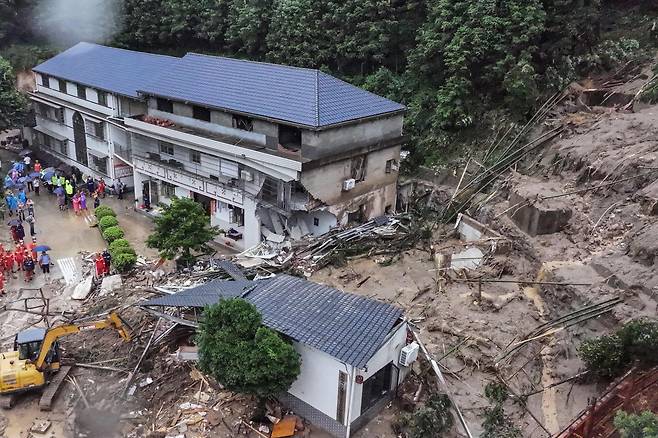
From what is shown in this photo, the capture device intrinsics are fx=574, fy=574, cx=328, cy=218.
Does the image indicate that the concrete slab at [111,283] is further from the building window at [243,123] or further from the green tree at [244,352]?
the green tree at [244,352]

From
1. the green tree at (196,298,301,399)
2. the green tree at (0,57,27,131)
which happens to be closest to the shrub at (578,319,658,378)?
the green tree at (196,298,301,399)

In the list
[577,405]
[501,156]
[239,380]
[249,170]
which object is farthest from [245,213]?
[577,405]

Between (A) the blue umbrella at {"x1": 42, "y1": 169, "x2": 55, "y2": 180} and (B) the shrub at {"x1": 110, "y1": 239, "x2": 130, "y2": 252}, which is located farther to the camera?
(A) the blue umbrella at {"x1": 42, "y1": 169, "x2": 55, "y2": 180}

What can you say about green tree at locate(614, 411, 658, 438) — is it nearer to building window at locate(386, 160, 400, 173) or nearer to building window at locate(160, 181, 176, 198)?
building window at locate(386, 160, 400, 173)

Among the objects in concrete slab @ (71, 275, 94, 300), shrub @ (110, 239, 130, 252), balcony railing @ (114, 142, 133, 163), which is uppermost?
balcony railing @ (114, 142, 133, 163)

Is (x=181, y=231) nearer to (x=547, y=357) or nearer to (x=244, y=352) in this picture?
(x=244, y=352)
